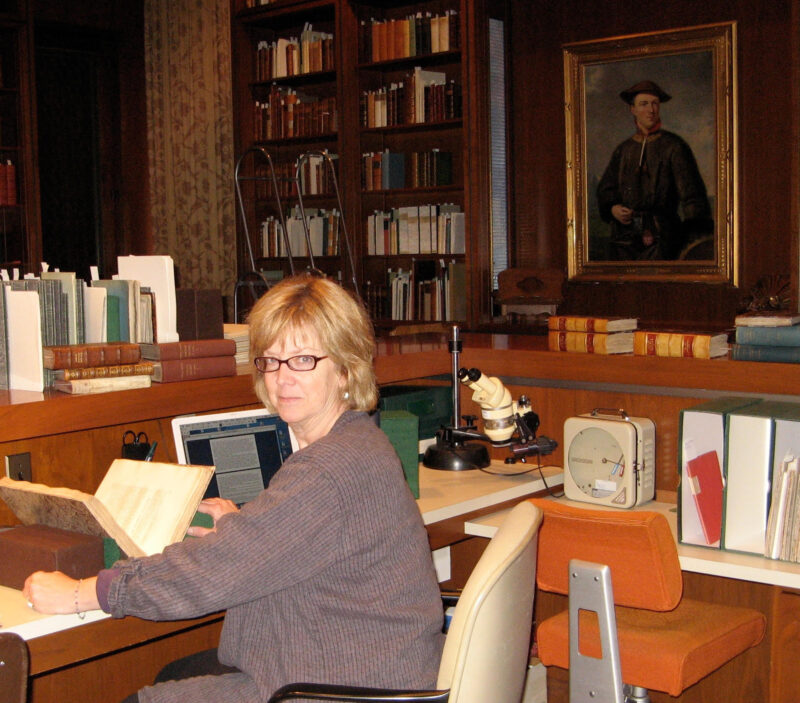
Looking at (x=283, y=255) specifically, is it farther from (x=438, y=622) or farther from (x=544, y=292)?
(x=438, y=622)

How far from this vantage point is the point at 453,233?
578 cm

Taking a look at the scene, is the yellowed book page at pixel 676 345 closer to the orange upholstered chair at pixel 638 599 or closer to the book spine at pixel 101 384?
the orange upholstered chair at pixel 638 599

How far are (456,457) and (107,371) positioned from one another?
3.92 feet

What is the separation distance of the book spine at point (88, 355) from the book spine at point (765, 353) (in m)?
1.70

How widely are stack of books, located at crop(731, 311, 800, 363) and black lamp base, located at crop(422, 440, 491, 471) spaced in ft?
2.71

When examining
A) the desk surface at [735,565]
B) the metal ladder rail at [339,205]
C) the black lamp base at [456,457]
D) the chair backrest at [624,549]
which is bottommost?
the desk surface at [735,565]

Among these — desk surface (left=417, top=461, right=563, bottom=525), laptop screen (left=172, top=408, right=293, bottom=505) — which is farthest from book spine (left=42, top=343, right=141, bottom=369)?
desk surface (left=417, top=461, right=563, bottom=525)

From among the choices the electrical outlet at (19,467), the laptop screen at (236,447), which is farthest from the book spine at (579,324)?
the electrical outlet at (19,467)

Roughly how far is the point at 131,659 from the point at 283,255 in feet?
13.4

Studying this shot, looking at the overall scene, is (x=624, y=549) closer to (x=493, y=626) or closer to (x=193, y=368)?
(x=493, y=626)

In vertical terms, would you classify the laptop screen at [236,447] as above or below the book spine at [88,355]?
below

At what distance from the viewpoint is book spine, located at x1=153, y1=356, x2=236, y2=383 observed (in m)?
Result: 2.56

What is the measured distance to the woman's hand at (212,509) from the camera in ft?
7.26

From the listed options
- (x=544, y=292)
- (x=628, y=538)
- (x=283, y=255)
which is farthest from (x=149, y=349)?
(x=283, y=255)
